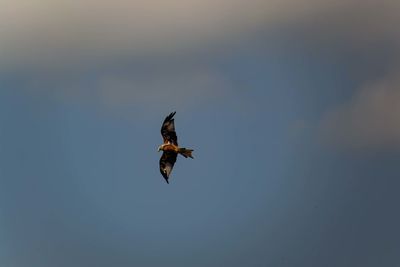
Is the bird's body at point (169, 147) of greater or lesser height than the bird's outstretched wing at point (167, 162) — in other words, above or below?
above

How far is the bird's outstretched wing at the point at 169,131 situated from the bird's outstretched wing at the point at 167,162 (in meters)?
0.82

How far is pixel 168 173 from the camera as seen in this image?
10338 cm

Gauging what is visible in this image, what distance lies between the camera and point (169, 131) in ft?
337

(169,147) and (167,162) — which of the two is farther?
(167,162)

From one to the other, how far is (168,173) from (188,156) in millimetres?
2595

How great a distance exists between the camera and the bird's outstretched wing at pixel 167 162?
10312 centimetres

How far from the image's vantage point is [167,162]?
340ft

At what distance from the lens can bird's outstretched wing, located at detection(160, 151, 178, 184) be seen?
10312 centimetres

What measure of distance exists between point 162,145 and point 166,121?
1639 mm

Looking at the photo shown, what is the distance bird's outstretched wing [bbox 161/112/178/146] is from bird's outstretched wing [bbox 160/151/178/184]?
32.5 inches

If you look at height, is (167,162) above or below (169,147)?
below

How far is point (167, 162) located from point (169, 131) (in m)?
2.24

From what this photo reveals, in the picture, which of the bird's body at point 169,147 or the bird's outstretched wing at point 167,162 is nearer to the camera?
the bird's body at point 169,147

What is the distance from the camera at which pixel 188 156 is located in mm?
101500
